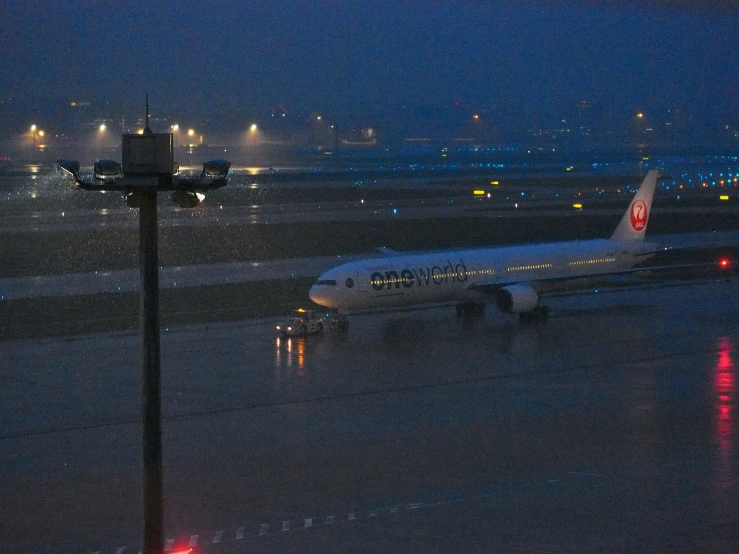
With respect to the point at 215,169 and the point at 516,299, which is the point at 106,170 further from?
the point at 516,299

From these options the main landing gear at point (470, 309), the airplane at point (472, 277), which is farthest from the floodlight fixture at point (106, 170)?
the main landing gear at point (470, 309)

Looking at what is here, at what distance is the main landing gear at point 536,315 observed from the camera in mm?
44844

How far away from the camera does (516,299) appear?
44.3m

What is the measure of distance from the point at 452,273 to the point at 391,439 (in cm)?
1840

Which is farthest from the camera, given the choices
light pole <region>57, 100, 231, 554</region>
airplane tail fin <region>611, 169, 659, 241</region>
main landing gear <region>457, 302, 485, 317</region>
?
airplane tail fin <region>611, 169, 659, 241</region>

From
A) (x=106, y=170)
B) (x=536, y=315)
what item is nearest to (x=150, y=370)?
(x=106, y=170)

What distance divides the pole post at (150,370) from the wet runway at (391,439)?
3.53 m

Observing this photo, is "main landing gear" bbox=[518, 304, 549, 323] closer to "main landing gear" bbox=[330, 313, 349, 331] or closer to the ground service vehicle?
"main landing gear" bbox=[330, 313, 349, 331]

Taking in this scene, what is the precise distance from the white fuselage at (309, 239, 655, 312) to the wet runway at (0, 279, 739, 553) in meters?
1.33

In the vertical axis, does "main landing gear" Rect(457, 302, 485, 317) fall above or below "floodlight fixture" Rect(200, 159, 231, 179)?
below

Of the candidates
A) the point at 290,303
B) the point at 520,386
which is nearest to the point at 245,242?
the point at 290,303

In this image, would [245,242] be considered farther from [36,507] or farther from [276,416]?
[36,507]

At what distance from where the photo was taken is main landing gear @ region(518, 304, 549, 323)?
44844 millimetres

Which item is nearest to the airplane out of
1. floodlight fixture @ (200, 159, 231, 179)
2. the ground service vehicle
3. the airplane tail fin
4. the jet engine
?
the jet engine
